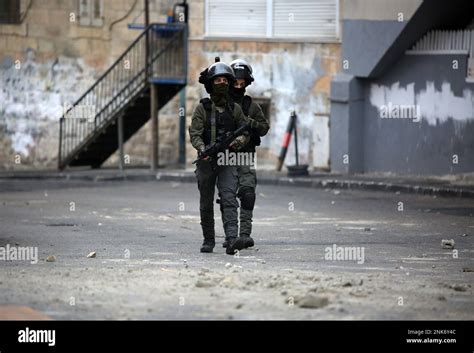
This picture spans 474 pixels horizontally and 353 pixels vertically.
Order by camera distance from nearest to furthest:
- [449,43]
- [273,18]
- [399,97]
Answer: [449,43] < [399,97] < [273,18]

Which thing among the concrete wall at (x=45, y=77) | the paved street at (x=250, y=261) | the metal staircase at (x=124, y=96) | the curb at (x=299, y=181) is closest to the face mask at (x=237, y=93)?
the paved street at (x=250, y=261)

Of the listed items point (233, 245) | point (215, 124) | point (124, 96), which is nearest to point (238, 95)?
point (215, 124)

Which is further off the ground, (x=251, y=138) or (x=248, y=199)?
(x=251, y=138)

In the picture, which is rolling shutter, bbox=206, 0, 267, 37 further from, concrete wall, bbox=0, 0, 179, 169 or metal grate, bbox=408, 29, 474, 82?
metal grate, bbox=408, 29, 474, 82

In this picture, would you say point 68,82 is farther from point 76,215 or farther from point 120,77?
point 76,215

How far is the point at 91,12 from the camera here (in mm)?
32469

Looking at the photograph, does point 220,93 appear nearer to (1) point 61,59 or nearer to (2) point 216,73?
(2) point 216,73

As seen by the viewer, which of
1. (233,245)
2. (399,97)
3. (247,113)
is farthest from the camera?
(399,97)

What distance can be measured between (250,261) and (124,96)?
18.2m

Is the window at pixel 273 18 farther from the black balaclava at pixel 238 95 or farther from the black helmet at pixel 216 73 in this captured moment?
the black helmet at pixel 216 73

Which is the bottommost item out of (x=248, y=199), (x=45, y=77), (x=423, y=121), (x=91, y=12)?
(x=248, y=199)

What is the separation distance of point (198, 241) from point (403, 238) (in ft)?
8.24

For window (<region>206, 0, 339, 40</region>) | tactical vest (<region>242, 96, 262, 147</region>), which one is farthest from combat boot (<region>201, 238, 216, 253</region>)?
window (<region>206, 0, 339, 40</region>)
